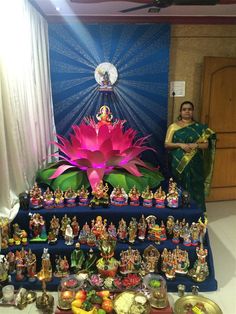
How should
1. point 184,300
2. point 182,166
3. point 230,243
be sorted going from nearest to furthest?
point 184,300
point 230,243
point 182,166

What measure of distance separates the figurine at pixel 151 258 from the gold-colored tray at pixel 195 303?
0.28m

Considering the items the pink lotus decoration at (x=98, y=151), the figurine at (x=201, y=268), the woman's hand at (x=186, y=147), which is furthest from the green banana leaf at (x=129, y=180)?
the figurine at (x=201, y=268)

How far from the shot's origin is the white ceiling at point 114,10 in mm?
2863

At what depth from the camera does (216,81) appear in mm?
3418

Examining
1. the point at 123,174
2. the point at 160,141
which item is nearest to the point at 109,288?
the point at 123,174

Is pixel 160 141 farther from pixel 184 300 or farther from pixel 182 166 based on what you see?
pixel 184 300

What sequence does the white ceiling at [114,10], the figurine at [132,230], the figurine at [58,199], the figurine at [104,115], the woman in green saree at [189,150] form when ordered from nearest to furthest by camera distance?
the figurine at [132,230] < the figurine at [58,199] < the white ceiling at [114,10] < the woman in green saree at [189,150] < the figurine at [104,115]

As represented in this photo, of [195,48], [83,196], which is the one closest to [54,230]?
[83,196]

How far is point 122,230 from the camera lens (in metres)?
2.22

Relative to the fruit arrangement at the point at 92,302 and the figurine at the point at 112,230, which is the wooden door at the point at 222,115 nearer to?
the figurine at the point at 112,230

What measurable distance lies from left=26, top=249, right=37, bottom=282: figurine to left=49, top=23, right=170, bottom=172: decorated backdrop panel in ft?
5.73

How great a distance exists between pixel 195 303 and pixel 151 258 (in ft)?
1.29

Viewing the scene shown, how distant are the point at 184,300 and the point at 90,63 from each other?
2.55m

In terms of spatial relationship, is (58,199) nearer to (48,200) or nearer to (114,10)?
(48,200)
